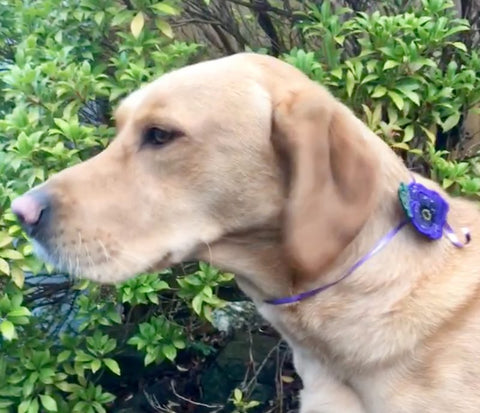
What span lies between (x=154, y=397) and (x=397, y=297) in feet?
7.57

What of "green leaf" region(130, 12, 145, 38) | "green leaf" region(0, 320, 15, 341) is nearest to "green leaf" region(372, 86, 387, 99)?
"green leaf" region(130, 12, 145, 38)

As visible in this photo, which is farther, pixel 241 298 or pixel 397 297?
pixel 241 298

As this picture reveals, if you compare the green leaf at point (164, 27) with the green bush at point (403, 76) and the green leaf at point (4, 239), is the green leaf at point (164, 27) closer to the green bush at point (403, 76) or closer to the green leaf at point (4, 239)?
the green bush at point (403, 76)

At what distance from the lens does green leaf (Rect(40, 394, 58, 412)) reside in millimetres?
3824

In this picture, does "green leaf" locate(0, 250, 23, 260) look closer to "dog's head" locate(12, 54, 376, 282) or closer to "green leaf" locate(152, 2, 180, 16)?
"dog's head" locate(12, 54, 376, 282)

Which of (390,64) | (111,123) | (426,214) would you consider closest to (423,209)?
(426,214)

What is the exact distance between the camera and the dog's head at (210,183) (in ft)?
8.63

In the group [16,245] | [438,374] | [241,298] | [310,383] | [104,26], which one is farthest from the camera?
[241,298]

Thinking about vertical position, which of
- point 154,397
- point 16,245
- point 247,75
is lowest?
point 154,397

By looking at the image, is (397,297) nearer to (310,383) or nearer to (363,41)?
(310,383)

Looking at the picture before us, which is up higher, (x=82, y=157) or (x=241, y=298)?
(x=82, y=157)

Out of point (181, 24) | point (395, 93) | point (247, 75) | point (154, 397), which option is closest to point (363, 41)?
point (395, 93)

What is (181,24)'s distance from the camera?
15.3ft

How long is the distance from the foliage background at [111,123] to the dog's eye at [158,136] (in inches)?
37.7
